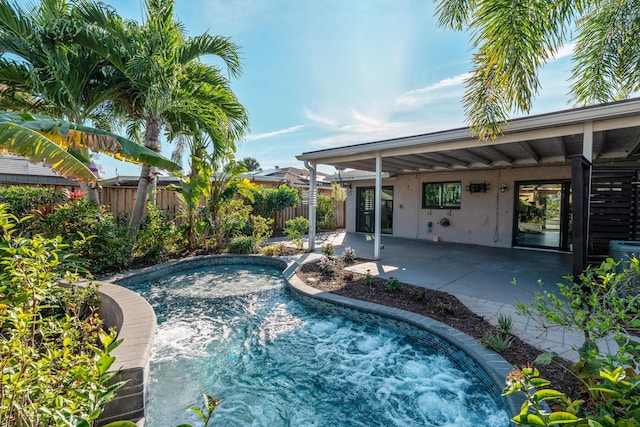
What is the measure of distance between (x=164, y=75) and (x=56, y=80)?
2.12 meters

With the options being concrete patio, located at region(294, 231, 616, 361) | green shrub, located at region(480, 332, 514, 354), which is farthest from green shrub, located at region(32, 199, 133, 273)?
green shrub, located at region(480, 332, 514, 354)

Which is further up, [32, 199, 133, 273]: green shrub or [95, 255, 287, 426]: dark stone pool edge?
[32, 199, 133, 273]: green shrub

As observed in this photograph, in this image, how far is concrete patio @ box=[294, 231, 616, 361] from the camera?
12.9 feet

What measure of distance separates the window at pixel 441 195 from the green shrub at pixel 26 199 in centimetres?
1229

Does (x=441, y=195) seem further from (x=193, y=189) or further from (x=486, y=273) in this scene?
(x=193, y=189)

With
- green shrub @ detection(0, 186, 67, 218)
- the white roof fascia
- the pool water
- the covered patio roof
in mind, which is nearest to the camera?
the pool water

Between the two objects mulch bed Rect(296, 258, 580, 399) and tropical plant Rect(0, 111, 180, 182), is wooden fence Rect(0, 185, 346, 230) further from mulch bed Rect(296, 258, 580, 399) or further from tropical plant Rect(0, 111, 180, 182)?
mulch bed Rect(296, 258, 580, 399)

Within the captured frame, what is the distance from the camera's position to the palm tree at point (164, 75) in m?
6.55

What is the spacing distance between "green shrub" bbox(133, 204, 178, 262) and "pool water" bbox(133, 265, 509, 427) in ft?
9.95

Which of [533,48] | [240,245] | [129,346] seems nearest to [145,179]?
[240,245]

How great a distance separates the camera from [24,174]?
11.2 metres

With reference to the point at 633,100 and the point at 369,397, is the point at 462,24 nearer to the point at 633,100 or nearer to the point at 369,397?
the point at 633,100

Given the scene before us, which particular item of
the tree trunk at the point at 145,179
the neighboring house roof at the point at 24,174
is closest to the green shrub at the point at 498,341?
the tree trunk at the point at 145,179

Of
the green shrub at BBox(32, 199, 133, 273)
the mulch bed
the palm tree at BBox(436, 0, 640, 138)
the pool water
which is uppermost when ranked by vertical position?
the palm tree at BBox(436, 0, 640, 138)
